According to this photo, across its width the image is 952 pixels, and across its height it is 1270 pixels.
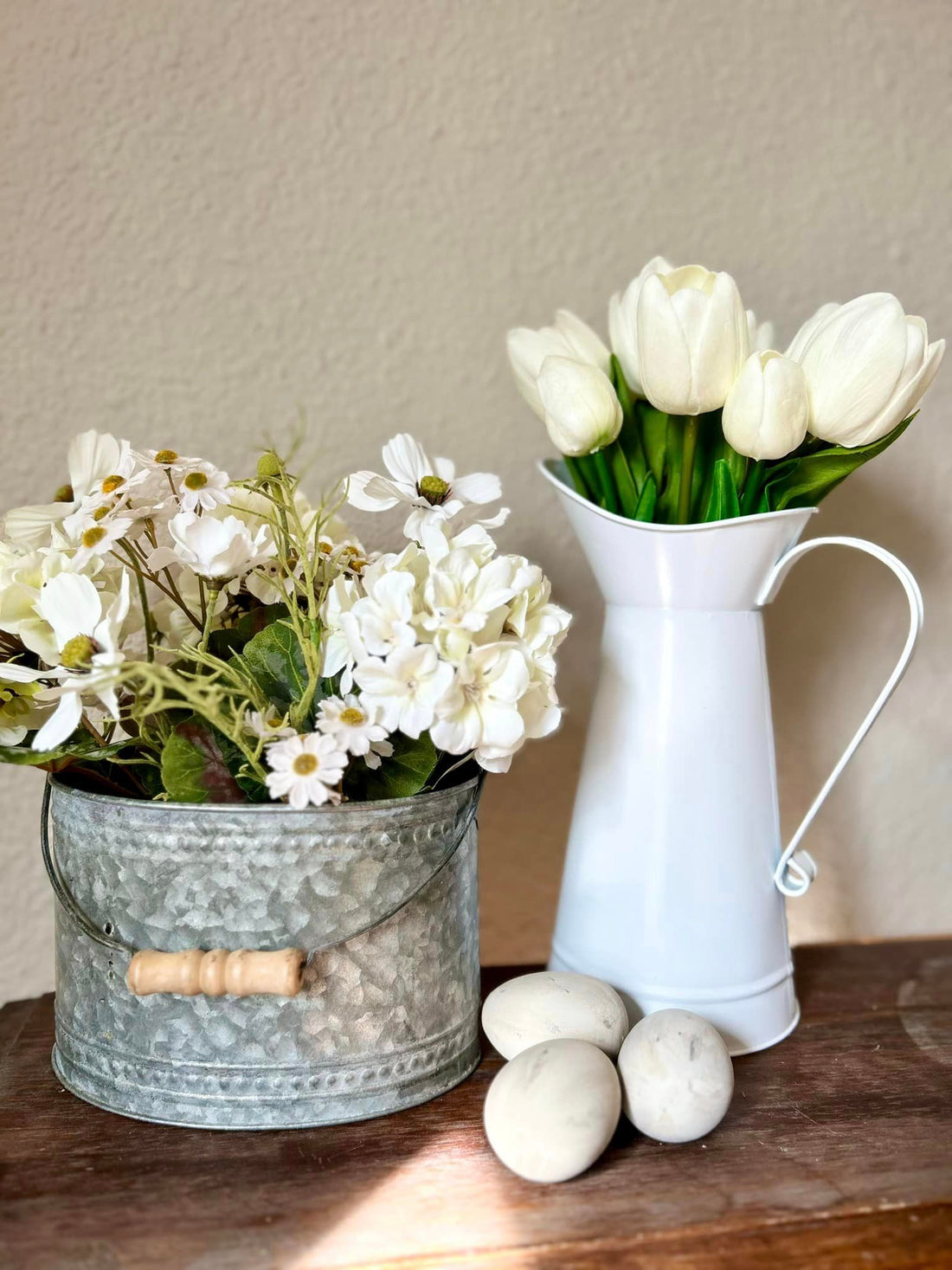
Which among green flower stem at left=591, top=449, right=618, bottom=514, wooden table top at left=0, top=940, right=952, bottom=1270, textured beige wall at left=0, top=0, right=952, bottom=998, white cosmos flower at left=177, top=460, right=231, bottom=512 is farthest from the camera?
textured beige wall at left=0, top=0, right=952, bottom=998

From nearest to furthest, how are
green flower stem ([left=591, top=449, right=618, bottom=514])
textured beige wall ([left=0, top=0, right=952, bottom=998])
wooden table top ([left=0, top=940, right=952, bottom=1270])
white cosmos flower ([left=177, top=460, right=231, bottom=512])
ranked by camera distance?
wooden table top ([left=0, top=940, right=952, bottom=1270]), white cosmos flower ([left=177, top=460, right=231, bottom=512]), green flower stem ([left=591, top=449, right=618, bottom=514]), textured beige wall ([left=0, top=0, right=952, bottom=998])

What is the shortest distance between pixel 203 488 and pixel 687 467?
28 cm

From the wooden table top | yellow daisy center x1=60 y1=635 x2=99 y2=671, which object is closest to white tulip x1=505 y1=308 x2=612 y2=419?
yellow daisy center x1=60 y1=635 x2=99 y2=671

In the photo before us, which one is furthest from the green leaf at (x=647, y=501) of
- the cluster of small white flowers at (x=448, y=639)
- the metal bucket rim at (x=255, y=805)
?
the metal bucket rim at (x=255, y=805)

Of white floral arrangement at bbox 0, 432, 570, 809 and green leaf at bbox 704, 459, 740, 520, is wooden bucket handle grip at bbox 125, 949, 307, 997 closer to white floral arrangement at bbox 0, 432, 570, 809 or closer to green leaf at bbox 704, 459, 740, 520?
white floral arrangement at bbox 0, 432, 570, 809

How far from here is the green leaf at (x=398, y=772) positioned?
21.5 inches

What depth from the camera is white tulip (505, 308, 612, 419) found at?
656 mm

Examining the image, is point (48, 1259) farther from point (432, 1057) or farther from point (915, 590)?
point (915, 590)

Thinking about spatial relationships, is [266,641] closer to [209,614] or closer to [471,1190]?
[209,614]

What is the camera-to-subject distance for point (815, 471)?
24.6 inches

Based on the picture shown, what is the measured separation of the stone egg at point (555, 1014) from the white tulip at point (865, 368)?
340 millimetres

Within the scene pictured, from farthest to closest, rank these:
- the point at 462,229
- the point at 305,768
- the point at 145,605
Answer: the point at 462,229 < the point at 145,605 < the point at 305,768

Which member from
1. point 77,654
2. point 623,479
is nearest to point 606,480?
point 623,479

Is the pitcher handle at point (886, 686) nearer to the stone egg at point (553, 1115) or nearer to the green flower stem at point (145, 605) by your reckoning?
the stone egg at point (553, 1115)
